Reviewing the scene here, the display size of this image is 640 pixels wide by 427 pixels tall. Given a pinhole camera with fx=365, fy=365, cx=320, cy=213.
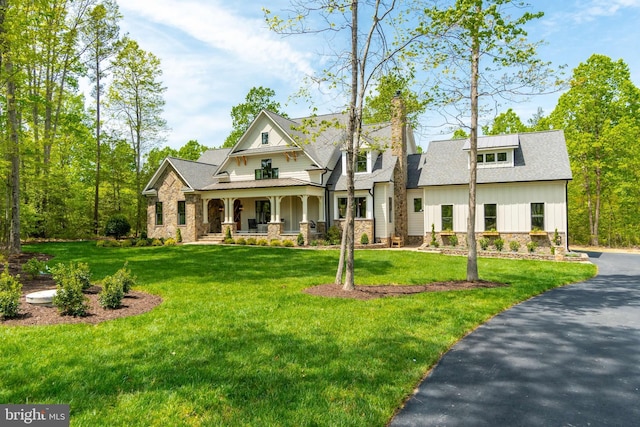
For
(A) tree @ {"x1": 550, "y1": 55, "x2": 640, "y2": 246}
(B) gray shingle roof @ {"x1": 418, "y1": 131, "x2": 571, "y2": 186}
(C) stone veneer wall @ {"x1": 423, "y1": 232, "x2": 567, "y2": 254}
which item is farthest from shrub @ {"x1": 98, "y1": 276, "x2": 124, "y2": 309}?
(A) tree @ {"x1": 550, "y1": 55, "x2": 640, "y2": 246}

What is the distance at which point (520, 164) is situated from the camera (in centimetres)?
2120

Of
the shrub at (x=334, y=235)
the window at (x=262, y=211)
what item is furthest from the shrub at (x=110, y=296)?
the window at (x=262, y=211)

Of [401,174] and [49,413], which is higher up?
[401,174]

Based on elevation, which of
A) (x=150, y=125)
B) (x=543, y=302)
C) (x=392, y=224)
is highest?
(x=150, y=125)

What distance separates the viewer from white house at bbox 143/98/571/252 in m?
20.4

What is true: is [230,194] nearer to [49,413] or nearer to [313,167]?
[313,167]

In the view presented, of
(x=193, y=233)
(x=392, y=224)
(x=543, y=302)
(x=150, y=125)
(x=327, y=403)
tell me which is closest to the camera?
(x=327, y=403)

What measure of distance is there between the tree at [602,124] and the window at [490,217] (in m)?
10.7

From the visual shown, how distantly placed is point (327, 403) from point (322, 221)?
Result: 66.8 ft

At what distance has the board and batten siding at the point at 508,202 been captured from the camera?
64.5 ft

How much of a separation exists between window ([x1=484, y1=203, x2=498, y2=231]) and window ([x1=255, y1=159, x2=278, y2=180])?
13597 millimetres

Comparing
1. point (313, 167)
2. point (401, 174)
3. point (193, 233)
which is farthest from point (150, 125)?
point (401, 174)

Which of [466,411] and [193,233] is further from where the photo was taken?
[193,233]

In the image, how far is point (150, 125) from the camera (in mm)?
32312
